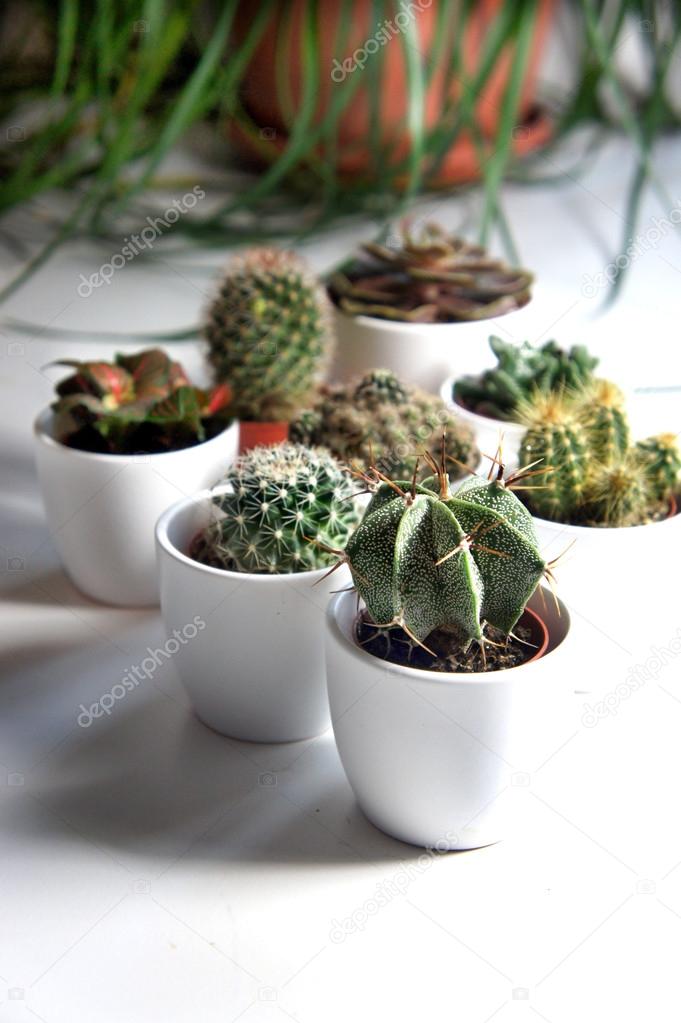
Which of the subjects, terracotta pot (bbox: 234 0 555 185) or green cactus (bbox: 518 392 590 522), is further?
terracotta pot (bbox: 234 0 555 185)

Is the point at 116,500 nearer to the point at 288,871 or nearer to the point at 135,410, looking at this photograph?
the point at 135,410

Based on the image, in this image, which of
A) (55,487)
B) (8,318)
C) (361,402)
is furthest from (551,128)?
(55,487)

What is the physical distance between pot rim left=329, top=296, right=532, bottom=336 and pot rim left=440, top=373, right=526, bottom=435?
96 millimetres

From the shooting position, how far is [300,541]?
3.19ft

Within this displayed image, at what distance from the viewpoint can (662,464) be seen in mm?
1096

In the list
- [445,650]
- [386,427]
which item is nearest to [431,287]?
[386,427]

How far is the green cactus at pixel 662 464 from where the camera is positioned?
1.10 m

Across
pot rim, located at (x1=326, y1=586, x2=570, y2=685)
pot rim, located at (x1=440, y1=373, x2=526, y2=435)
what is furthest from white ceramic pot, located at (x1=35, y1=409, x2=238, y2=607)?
pot rim, located at (x1=326, y1=586, x2=570, y2=685)

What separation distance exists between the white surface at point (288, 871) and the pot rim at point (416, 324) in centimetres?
50

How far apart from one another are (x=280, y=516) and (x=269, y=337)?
0.49 metres

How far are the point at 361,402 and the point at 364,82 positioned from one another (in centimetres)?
161

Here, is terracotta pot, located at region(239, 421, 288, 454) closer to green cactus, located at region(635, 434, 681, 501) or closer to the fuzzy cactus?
green cactus, located at region(635, 434, 681, 501)

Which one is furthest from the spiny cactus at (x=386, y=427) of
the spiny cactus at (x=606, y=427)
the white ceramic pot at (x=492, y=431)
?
the spiny cactus at (x=606, y=427)

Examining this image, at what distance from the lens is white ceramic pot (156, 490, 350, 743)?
3.10ft
